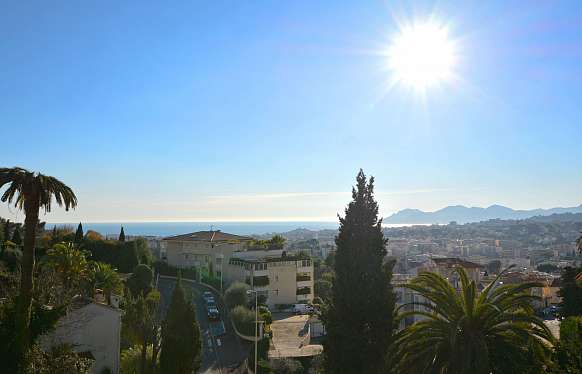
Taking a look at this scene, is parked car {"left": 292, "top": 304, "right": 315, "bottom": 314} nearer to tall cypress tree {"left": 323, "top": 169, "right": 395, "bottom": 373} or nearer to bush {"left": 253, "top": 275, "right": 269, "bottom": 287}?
bush {"left": 253, "top": 275, "right": 269, "bottom": 287}

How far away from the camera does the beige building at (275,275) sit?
4800 centimetres

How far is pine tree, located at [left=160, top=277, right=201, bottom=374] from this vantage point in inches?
870

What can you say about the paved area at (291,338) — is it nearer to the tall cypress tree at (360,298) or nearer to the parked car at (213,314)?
the parked car at (213,314)

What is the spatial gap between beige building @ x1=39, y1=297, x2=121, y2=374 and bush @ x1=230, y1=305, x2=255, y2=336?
12072 millimetres

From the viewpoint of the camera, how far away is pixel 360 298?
15086 mm

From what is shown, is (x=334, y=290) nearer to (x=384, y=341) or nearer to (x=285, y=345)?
(x=384, y=341)

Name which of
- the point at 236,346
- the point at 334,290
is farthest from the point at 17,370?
the point at 236,346

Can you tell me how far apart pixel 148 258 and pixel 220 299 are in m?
9.83

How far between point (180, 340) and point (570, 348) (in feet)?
57.1

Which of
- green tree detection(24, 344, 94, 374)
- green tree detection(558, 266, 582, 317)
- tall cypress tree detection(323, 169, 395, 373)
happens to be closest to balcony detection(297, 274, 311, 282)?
green tree detection(558, 266, 582, 317)

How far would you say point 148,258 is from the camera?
49.6 meters

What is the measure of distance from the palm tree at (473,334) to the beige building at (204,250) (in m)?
40.8

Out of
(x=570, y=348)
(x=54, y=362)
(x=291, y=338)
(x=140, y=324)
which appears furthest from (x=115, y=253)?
(x=570, y=348)

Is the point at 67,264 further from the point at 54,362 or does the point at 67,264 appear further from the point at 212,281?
the point at 212,281
